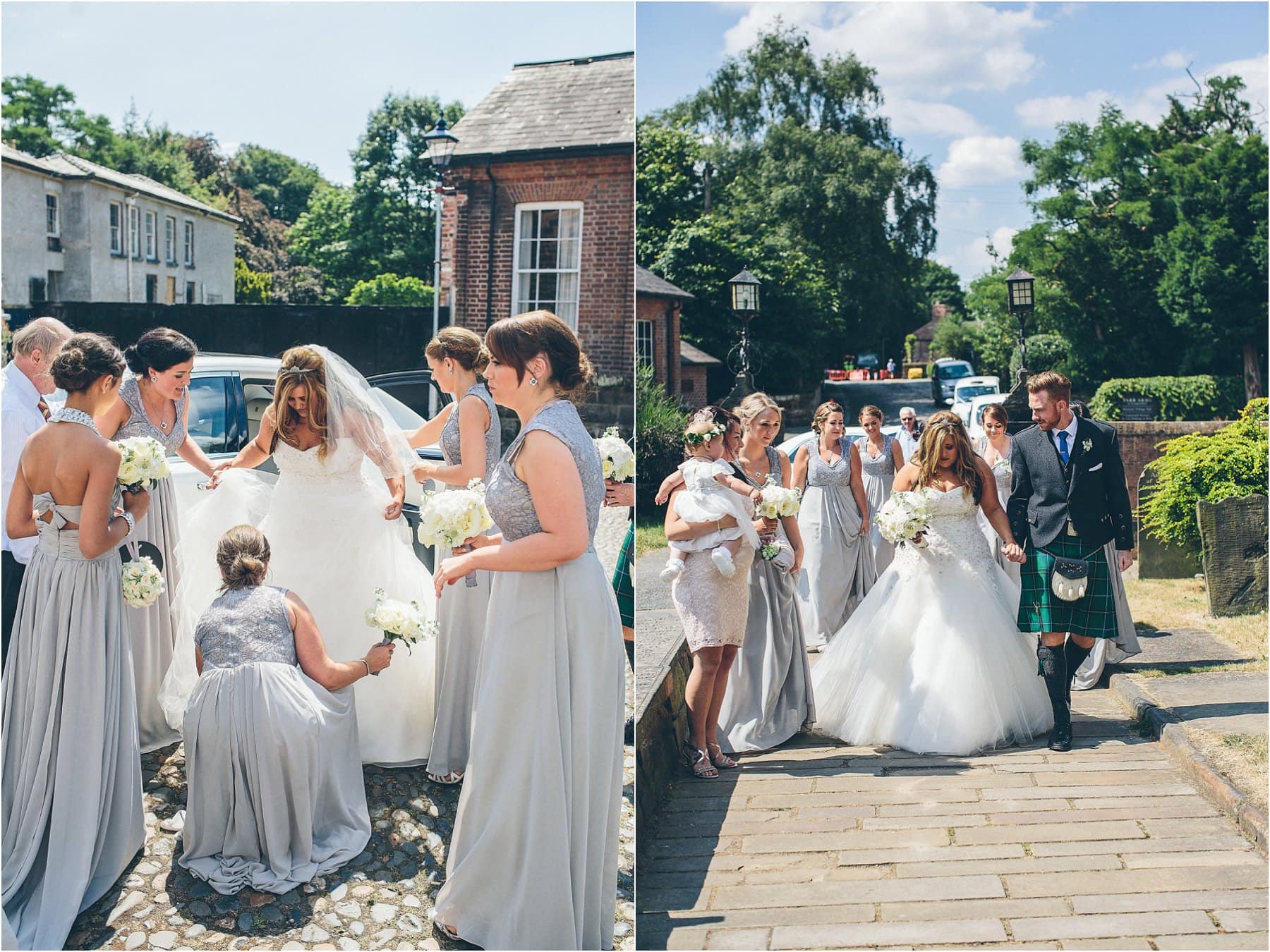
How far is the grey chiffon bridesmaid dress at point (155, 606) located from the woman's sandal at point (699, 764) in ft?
6.75

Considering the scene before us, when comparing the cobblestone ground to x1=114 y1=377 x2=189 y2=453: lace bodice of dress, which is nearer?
the cobblestone ground

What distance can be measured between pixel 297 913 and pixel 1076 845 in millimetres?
2505

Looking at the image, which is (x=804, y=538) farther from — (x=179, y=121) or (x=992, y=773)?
(x=179, y=121)

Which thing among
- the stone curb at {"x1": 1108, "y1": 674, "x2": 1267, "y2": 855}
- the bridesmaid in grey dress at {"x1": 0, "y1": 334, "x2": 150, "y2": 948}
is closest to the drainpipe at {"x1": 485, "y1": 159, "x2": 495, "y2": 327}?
the bridesmaid in grey dress at {"x1": 0, "y1": 334, "x2": 150, "y2": 948}

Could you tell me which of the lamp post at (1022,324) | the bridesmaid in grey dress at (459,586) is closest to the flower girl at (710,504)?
the bridesmaid in grey dress at (459,586)

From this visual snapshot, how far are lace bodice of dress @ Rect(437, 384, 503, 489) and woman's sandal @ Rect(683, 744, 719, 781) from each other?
5.03 feet

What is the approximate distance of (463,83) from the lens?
4.31 meters

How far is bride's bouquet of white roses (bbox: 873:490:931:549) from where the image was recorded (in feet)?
16.7

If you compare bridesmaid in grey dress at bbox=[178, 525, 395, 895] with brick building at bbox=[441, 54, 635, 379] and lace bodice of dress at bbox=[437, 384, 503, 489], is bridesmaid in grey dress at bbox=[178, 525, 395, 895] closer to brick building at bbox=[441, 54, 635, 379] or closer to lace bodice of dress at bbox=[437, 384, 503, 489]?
lace bodice of dress at bbox=[437, 384, 503, 489]

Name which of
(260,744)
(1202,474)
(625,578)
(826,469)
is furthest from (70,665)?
(1202,474)

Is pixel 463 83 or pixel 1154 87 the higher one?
pixel 1154 87

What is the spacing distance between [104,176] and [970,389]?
37.7 ft

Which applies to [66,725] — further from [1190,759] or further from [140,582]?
[1190,759]

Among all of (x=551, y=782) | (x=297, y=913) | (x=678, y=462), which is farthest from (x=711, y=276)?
(x=297, y=913)
